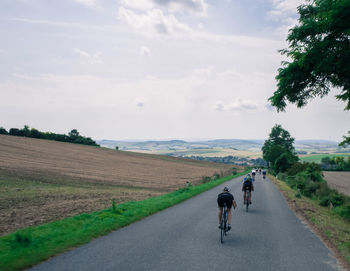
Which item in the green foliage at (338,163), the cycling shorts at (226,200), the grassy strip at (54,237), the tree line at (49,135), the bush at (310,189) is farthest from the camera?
the green foliage at (338,163)

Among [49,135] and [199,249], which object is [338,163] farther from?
[199,249]

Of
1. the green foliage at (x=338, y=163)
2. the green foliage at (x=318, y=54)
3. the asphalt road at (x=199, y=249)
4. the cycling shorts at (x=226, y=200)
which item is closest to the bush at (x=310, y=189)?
the green foliage at (x=318, y=54)

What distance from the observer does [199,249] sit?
787 centimetres

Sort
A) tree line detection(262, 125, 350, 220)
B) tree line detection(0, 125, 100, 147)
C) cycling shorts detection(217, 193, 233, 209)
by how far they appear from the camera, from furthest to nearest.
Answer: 1. tree line detection(0, 125, 100, 147)
2. tree line detection(262, 125, 350, 220)
3. cycling shorts detection(217, 193, 233, 209)

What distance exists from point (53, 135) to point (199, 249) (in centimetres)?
8991

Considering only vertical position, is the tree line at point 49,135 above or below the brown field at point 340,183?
above

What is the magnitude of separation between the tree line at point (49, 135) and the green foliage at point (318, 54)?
83.6 metres

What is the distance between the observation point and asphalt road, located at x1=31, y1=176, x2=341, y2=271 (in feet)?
21.7

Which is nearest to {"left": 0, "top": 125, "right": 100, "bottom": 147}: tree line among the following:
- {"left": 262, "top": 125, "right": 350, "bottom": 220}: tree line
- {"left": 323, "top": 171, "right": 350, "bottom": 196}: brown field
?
{"left": 262, "top": 125, "right": 350, "bottom": 220}: tree line

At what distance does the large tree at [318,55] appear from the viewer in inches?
460

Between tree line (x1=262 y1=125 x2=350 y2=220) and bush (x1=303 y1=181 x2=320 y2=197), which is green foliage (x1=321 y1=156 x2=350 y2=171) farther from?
bush (x1=303 y1=181 x2=320 y2=197)

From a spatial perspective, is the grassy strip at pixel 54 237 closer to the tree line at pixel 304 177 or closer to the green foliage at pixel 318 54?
the green foliage at pixel 318 54

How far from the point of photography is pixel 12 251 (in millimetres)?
7184

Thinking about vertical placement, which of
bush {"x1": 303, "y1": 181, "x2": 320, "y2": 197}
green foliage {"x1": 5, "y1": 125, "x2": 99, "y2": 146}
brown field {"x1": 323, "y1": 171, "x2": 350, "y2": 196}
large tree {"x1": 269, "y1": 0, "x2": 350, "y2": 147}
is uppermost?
large tree {"x1": 269, "y1": 0, "x2": 350, "y2": 147}
